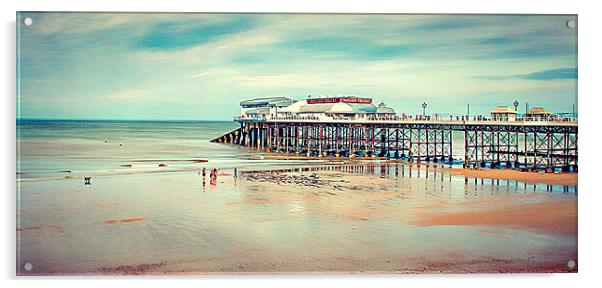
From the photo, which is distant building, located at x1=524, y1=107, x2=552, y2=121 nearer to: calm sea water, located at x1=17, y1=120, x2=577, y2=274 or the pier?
the pier

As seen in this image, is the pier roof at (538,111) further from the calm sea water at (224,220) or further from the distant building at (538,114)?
the calm sea water at (224,220)

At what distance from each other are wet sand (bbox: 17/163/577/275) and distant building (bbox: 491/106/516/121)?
1430 mm

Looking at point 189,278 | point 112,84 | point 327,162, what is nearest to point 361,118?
point 327,162

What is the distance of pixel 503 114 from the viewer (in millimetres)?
10461

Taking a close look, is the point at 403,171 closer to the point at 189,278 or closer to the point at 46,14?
the point at 189,278

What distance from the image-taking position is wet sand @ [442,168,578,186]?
953 cm

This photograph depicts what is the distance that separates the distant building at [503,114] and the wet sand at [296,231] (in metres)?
1.43

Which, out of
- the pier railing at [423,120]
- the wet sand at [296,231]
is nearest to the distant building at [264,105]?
the pier railing at [423,120]

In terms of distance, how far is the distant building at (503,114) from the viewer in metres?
9.92

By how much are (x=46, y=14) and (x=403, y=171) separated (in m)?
8.26

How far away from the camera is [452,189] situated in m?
10.9

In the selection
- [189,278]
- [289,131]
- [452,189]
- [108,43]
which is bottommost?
[189,278]

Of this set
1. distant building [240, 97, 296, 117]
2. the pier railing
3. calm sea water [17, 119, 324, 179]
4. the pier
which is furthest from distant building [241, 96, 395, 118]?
calm sea water [17, 119, 324, 179]

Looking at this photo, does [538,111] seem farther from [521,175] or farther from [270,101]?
[270,101]
